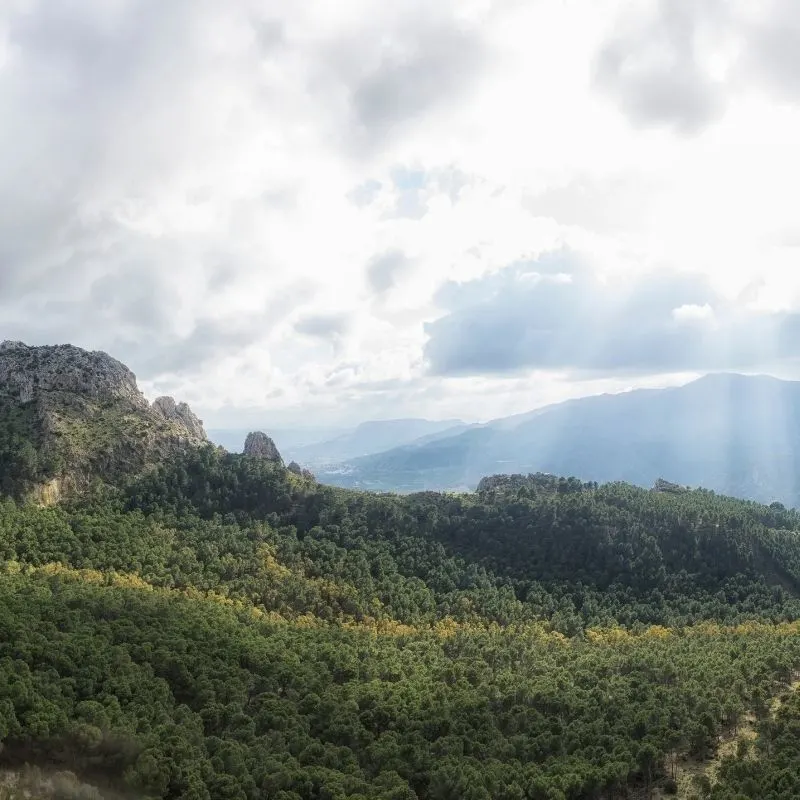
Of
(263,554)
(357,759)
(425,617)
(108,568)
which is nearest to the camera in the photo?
(357,759)

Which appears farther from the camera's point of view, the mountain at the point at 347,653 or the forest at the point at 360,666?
the forest at the point at 360,666

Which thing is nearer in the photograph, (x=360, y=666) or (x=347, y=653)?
(x=360, y=666)

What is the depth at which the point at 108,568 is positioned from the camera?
5522 inches

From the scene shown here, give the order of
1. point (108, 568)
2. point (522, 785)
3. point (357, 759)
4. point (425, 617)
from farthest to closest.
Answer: point (425, 617)
point (108, 568)
point (357, 759)
point (522, 785)

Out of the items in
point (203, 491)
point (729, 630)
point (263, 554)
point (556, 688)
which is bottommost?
point (729, 630)

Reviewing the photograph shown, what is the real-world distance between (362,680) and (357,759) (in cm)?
2383

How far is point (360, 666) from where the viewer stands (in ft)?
345

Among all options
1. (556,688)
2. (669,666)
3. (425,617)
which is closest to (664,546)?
(425,617)

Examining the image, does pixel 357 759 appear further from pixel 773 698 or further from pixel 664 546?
pixel 664 546

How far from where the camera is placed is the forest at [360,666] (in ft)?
229

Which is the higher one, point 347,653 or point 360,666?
point 347,653

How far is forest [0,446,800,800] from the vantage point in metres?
69.9

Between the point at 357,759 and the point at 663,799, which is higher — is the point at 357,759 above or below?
above

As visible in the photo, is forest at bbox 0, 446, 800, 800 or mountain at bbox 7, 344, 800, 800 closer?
mountain at bbox 7, 344, 800, 800
